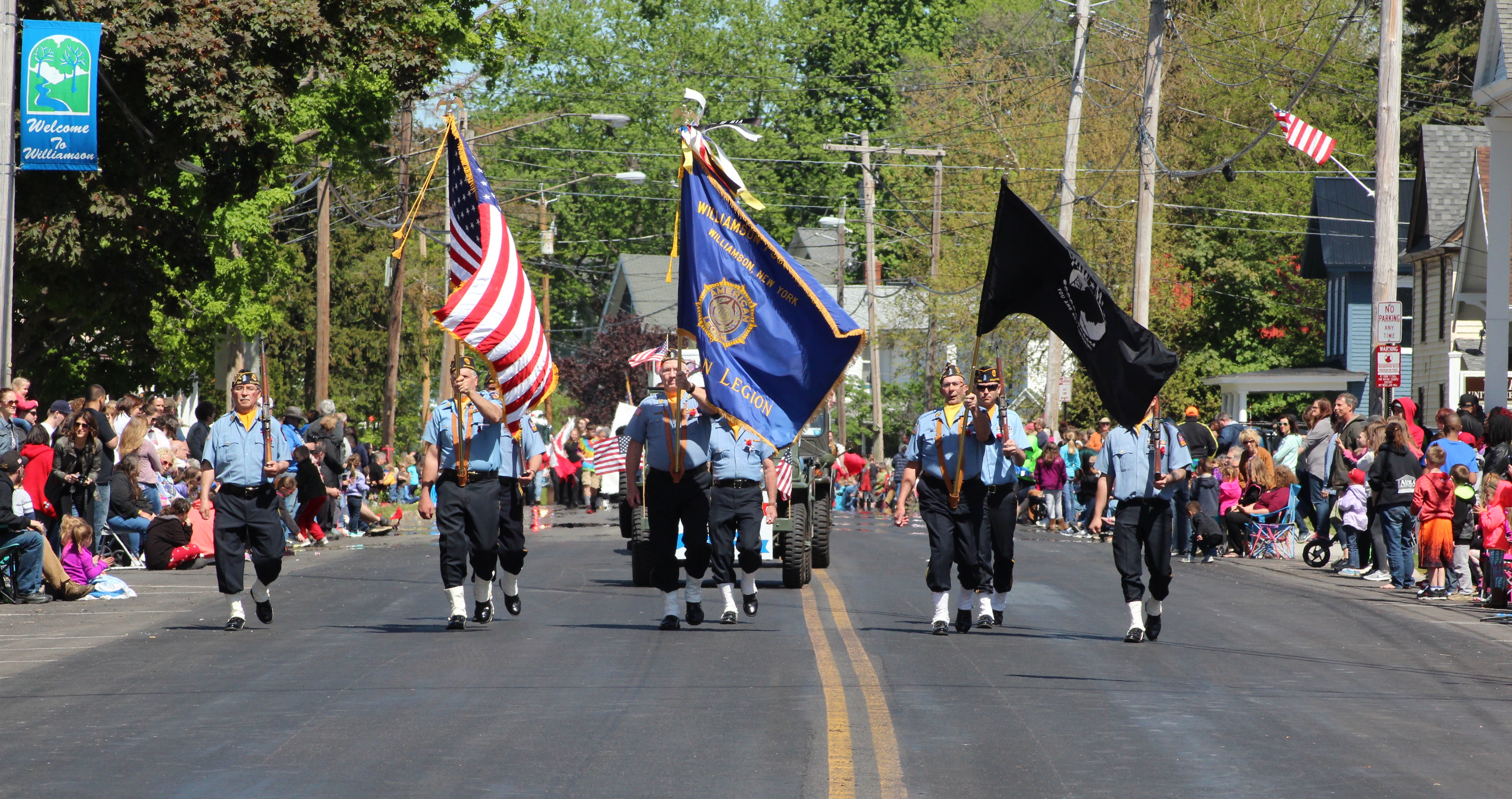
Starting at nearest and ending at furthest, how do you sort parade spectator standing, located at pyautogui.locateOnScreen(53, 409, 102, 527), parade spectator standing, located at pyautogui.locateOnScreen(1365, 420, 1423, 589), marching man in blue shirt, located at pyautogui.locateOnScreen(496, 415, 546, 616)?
1. marching man in blue shirt, located at pyautogui.locateOnScreen(496, 415, 546, 616)
2. parade spectator standing, located at pyautogui.locateOnScreen(53, 409, 102, 527)
3. parade spectator standing, located at pyautogui.locateOnScreen(1365, 420, 1423, 589)

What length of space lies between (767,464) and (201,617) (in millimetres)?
5008

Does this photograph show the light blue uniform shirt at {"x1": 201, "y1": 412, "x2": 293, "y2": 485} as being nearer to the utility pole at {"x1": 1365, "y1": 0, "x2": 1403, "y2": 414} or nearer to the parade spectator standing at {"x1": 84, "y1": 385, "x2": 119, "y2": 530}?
the parade spectator standing at {"x1": 84, "y1": 385, "x2": 119, "y2": 530}

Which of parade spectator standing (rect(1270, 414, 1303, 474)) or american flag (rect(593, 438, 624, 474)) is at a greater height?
parade spectator standing (rect(1270, 414, 1303, 474))

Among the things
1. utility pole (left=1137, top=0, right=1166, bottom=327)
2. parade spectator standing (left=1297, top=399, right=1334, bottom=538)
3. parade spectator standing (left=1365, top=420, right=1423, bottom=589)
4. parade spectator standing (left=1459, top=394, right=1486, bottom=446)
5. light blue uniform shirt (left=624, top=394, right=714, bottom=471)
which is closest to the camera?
light blue uniform shirt (left=624, top=394, right=714, bottom=471)

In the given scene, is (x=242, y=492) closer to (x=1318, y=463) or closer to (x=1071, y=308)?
(x=1071, y=308)

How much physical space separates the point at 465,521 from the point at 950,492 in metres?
3.60

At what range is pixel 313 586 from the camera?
17797 millimetres

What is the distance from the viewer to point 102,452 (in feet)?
61.6

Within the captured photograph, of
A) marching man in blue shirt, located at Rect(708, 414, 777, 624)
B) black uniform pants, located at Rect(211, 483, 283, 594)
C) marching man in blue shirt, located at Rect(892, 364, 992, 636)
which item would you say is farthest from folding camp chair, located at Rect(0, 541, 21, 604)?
marching man in blue shirt, located at Rect(892, 364, 992, 636)

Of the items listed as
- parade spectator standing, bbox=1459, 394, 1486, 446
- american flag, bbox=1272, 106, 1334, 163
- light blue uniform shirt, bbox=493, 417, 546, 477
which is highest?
american flag, bbox=1272, 106, 1334, 163

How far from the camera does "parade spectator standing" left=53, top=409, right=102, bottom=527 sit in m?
17.0

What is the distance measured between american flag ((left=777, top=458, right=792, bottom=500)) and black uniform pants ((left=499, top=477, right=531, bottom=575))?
3.47 metres

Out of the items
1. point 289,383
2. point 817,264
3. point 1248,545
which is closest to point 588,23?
point 817,264

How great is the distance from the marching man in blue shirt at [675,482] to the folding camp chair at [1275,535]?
1256cm
